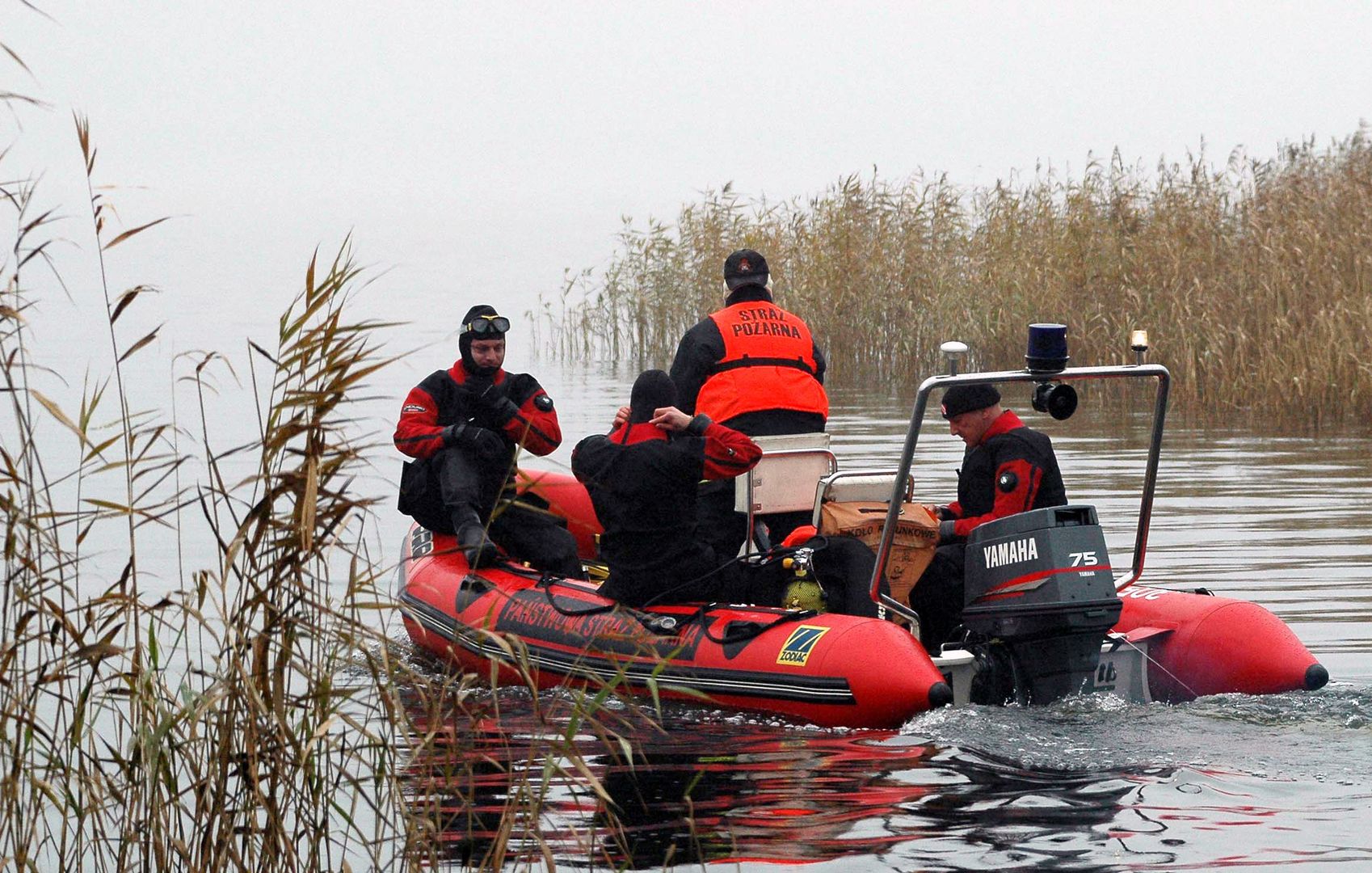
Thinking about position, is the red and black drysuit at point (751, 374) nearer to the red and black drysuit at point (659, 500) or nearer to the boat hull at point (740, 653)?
the red and black drysuit at point (659, 500)

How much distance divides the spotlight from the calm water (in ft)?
3.35

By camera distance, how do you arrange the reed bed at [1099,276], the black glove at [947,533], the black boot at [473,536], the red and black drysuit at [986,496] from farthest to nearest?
the reed bed at [1099,276] < the black boot at [473,536] < the black glove at [947,533] < the red and black drysuit at [986,496]

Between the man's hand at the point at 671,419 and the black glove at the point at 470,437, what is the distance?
1587 mm

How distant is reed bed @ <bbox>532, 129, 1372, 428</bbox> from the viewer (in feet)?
46.3

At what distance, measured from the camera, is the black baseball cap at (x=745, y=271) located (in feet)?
26.0

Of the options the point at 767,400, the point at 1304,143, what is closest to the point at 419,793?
the point at 767,400

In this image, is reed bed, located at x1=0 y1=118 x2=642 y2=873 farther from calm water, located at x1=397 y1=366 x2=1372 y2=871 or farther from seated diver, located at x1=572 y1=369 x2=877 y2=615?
seated diver, located at x1=572 y1=369 x2=877 y2=615

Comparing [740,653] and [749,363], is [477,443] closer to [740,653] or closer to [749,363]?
[749,363]

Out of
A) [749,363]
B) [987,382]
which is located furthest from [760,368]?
[987,382]

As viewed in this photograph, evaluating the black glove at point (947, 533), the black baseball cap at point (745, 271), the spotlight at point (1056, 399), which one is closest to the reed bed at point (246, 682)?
the spotlight at point (1056, 399)

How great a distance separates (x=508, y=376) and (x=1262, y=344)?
809 cm

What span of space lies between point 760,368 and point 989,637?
1.75 m

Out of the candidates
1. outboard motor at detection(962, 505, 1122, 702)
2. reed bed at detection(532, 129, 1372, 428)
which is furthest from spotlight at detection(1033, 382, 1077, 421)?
reed bed at detection(532, 129, 1372, 428)

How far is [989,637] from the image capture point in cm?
645
